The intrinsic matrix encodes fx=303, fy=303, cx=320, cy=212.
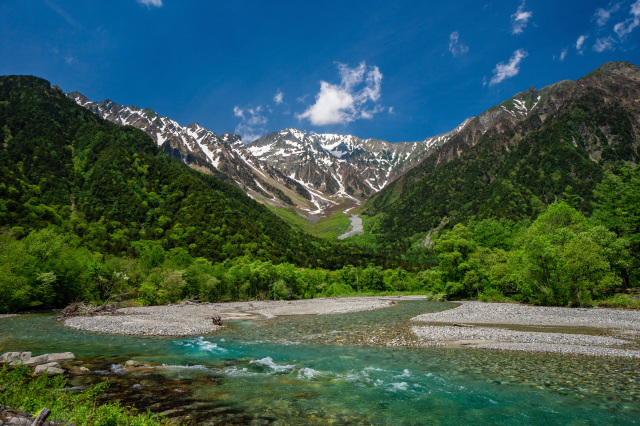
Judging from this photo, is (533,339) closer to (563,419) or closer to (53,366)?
(563,419)

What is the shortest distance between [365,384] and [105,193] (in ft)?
554

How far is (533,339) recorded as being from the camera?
24453 millimetres

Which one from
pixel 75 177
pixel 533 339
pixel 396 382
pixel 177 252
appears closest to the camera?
pixel 396 382

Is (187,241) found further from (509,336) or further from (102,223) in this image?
(509,336)

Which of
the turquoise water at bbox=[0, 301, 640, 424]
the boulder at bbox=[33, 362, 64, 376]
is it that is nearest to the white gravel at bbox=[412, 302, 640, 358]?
the turquoise water at bbox=[0, 301, 640, 424]

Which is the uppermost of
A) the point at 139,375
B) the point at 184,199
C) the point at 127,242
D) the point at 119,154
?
the point at 119,154

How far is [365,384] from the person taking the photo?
15180mm

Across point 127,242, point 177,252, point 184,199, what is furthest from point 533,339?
point 184,199

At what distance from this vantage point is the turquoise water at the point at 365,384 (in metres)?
11.5

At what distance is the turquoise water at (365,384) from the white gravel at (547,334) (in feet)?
7.91

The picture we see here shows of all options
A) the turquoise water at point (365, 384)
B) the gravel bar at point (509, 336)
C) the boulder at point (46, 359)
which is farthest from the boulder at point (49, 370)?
the gravel bar at point (509, 336)

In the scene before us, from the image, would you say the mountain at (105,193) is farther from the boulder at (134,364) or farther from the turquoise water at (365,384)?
the turquoise water at (365,384)

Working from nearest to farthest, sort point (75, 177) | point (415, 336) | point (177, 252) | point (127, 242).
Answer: point (415, 336)
point (177, 252)
point (127, 242)
point (75, 177)

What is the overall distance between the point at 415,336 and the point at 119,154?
185055 millimetres
